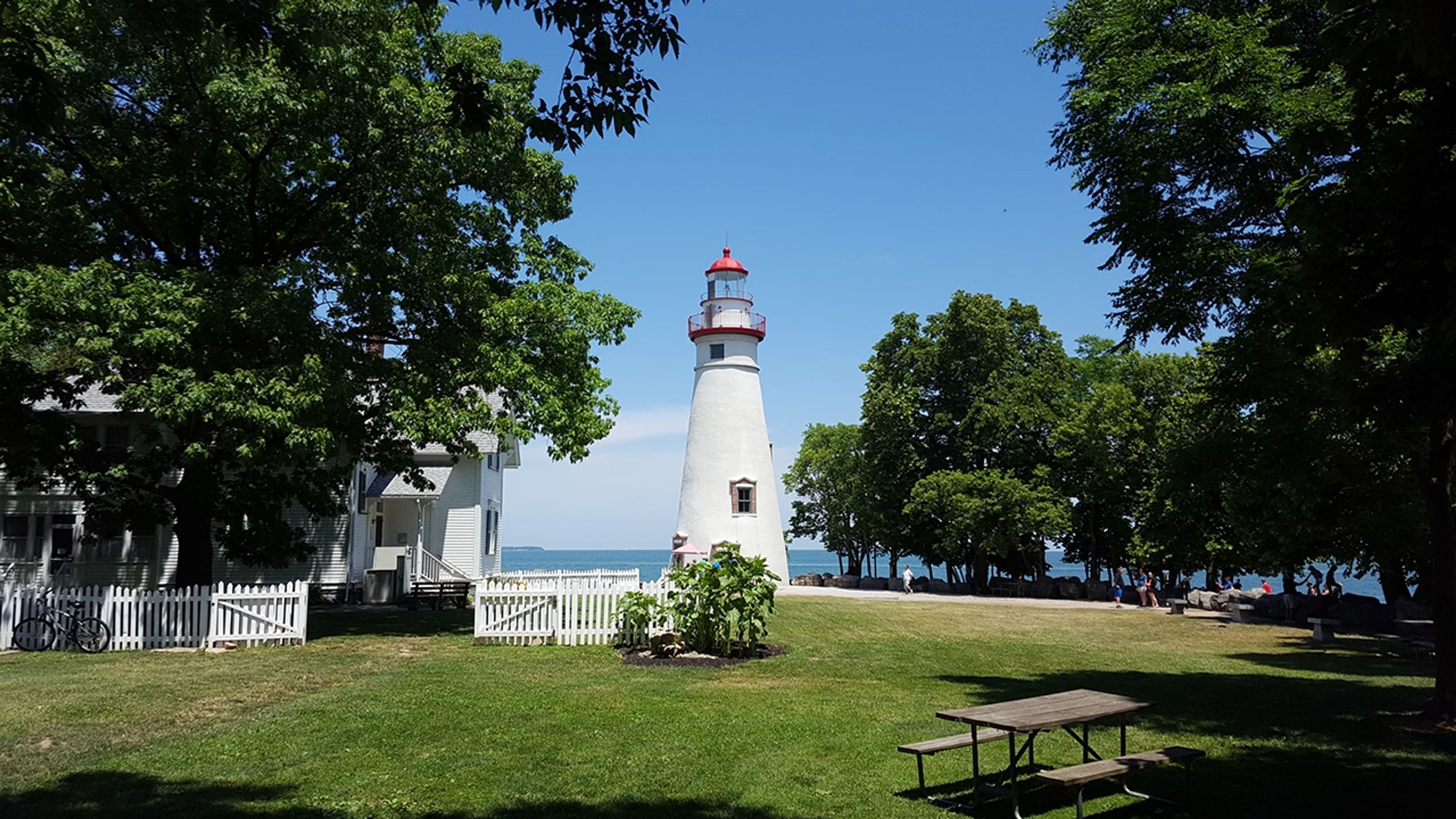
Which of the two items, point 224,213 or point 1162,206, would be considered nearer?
point 1162,206

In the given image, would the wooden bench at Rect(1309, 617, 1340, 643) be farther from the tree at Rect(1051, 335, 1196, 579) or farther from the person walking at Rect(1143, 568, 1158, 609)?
the tree at Rect(1051, 335, 1196, 579)

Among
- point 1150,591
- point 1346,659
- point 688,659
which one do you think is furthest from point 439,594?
point 1150,591

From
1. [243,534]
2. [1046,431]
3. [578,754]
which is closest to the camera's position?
[578,754]

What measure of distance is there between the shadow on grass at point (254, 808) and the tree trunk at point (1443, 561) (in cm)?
841

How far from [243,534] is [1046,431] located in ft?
103

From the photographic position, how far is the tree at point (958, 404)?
4078 centimetres

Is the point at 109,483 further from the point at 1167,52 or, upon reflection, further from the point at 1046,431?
the point at 1046,431

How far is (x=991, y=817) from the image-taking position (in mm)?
6848

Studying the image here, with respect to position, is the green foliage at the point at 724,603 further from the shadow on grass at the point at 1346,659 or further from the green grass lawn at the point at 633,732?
the shadow on grass at the point at 1346,659

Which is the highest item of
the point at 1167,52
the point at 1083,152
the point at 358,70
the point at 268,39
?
the point at 358,70

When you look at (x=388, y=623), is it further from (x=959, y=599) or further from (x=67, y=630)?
(x=959, y=599)

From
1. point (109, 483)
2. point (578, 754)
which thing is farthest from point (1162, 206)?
point (109, 483)

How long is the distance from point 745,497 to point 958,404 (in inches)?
420

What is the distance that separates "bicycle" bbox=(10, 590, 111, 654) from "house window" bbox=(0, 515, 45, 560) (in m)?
8.75
